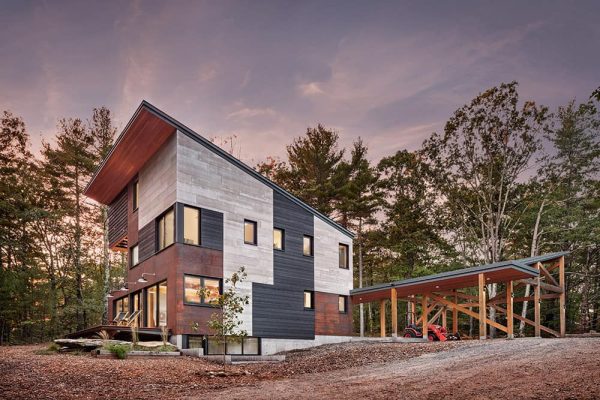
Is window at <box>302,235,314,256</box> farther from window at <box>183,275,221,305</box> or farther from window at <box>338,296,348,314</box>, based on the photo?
window at <box>183,275,221,305</box>

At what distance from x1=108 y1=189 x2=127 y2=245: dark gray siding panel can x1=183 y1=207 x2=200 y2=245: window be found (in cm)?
657

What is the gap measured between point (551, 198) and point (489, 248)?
4.78 meters

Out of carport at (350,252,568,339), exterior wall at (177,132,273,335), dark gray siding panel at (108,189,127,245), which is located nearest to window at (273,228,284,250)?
exterior wall at (177,132,273,335)

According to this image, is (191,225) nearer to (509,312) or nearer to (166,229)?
(166,229)

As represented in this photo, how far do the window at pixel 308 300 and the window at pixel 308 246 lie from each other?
5.95 ft

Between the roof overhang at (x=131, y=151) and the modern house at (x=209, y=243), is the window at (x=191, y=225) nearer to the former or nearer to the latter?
the modern house at (x=209, y=243)

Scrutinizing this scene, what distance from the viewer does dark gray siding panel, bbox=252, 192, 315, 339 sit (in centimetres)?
1995

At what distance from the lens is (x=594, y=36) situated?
58.6 ft

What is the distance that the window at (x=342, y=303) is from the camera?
24166 mm

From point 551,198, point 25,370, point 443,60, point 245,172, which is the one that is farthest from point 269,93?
point 551,198

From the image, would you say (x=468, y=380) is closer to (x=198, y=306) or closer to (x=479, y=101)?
(x=198, y=306)

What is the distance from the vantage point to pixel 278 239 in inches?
849

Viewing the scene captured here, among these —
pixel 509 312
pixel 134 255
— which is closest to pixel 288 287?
pixel 134 255

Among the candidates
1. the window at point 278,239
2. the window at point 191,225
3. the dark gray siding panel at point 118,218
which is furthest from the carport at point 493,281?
the dark gray siding panel at point 118,218
